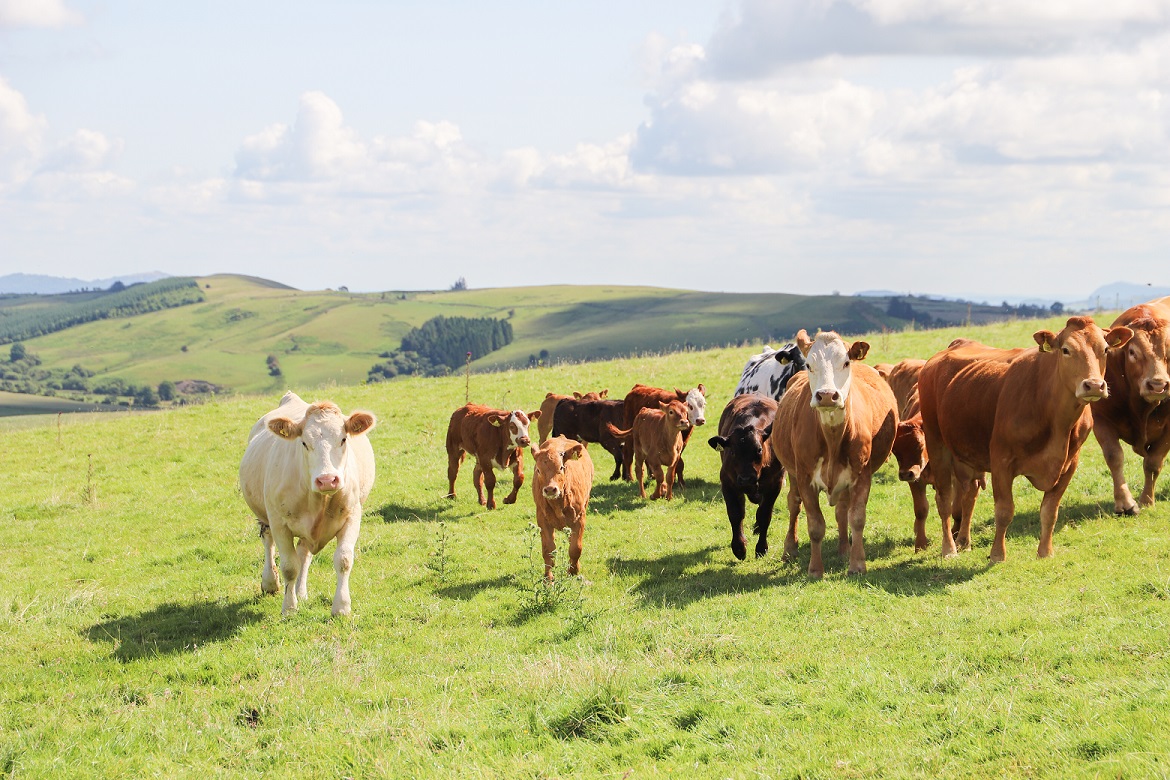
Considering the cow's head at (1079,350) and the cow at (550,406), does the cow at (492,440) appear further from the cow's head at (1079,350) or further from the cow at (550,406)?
the cow's head at (1079,350)

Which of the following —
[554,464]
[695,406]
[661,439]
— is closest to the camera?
[554,464]

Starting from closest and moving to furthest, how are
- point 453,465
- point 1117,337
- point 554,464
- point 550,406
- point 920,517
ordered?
point 1117,337, point 554,464, point 920,517, point 453,465, point 550,406

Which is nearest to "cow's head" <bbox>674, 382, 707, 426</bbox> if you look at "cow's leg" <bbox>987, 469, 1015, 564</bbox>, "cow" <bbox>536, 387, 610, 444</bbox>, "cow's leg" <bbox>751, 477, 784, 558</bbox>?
"cow" <bbox>536, 387, 610, 444</bbox>

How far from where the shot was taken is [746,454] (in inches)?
500

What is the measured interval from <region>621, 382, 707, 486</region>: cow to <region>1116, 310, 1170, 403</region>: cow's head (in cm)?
637

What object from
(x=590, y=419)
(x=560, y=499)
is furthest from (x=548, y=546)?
(x=590, y=419)

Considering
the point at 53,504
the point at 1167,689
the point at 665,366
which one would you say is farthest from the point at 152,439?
the point at 1167,689

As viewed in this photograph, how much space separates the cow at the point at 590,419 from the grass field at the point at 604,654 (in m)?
2.70

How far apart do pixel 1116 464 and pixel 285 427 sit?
→ 10.1 m

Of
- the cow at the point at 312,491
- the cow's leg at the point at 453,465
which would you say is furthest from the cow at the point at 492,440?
the cow at the point at 312,491

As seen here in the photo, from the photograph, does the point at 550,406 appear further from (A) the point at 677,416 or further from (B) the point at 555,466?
(B) the point at 555,466

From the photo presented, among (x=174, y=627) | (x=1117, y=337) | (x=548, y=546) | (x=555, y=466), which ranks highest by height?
(x=1117, y=337)

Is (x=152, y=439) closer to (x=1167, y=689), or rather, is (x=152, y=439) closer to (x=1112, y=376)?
(x=1112, y=376)

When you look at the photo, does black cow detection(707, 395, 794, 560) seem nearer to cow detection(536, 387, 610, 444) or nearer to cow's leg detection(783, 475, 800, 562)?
cow's leg detection(783, 475, 800, 562)
